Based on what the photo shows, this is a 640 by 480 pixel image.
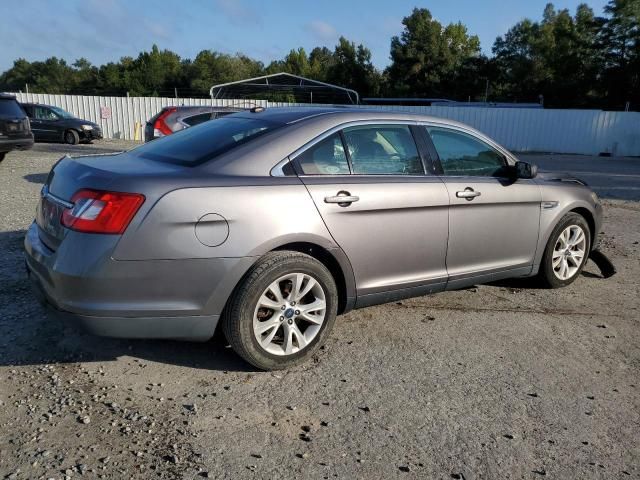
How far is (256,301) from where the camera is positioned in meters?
3.40

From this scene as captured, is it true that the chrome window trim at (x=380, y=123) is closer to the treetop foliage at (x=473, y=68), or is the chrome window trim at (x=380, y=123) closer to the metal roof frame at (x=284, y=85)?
the metal roof frame at (x=284, y=85)

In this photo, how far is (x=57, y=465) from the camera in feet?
8.46

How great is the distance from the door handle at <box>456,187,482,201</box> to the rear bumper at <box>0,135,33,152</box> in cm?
1157

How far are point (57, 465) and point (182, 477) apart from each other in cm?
58

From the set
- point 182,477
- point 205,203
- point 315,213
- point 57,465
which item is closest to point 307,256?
point 315,213

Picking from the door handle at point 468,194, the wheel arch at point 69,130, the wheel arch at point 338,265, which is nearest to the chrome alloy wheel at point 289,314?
the wheel arch at point 338,265

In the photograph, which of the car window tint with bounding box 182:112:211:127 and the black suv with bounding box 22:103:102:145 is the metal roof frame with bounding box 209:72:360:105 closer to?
the black suv with bounding box 22:103:102:145

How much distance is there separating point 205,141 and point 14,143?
10.8 meters

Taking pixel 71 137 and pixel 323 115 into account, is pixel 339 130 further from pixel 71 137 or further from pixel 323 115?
pixel 71 137

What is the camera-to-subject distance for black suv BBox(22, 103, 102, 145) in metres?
21.8

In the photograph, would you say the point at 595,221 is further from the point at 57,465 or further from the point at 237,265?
the point at 57,465

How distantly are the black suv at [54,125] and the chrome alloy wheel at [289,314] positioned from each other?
2122 cm

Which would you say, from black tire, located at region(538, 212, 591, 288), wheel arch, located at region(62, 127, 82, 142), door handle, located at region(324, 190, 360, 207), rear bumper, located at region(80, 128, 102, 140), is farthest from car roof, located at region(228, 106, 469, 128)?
rear bumper, located at region(80, 128, 102, 140)

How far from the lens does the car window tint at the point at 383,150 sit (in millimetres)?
3975
